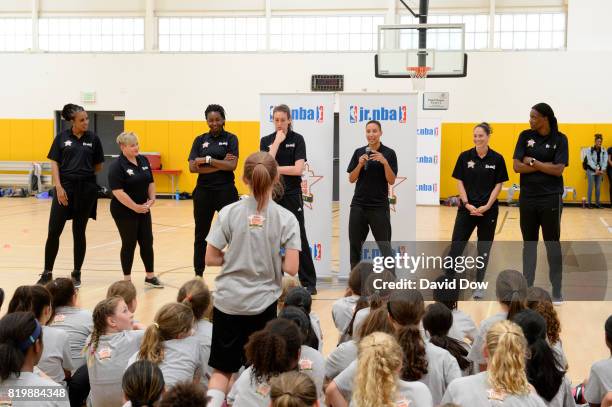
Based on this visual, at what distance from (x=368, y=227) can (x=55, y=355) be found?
4123 millimetres

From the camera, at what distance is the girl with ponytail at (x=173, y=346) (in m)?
3.63

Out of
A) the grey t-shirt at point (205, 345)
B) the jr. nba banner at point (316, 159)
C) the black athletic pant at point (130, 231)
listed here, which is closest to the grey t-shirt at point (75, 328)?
the grey t-shirt at point (205, 345)

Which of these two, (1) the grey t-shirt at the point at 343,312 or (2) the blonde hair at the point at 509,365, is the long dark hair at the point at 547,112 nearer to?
(1) the grey t-shirt at the point at 343,312

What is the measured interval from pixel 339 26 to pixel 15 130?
904 centimetres

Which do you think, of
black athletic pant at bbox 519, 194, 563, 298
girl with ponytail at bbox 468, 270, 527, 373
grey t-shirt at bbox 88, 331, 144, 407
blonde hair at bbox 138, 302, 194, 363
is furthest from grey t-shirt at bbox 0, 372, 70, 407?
black athletic pant at bbox 519, 194, 563, 298

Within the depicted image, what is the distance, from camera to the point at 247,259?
3.83m

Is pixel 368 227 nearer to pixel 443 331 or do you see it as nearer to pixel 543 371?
pixel 443 331

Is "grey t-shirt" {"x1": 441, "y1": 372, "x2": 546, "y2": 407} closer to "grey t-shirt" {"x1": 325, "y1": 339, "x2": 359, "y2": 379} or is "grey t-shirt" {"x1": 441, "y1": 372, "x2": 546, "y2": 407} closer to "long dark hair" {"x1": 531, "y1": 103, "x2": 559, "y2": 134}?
"grey t-shirt" {"x1": 325, "y1": 339, "x2": 359, "y2": 379}

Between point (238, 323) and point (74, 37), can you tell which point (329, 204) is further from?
point (74, 37)

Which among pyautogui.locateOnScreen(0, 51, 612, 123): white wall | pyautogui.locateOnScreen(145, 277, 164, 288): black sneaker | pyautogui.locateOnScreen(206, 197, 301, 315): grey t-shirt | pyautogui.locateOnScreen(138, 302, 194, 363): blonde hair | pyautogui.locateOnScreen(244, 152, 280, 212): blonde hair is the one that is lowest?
A: pyautogui.locateOnScreen(145, 277, 164, 288): black sneaker

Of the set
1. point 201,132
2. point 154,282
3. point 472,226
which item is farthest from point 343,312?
→ point 201,132

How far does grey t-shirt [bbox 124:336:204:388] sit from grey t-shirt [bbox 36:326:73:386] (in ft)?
1.34

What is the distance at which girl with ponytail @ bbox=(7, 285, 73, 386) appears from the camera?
3900 mm

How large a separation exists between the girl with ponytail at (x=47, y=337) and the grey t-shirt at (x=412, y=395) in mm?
1682
